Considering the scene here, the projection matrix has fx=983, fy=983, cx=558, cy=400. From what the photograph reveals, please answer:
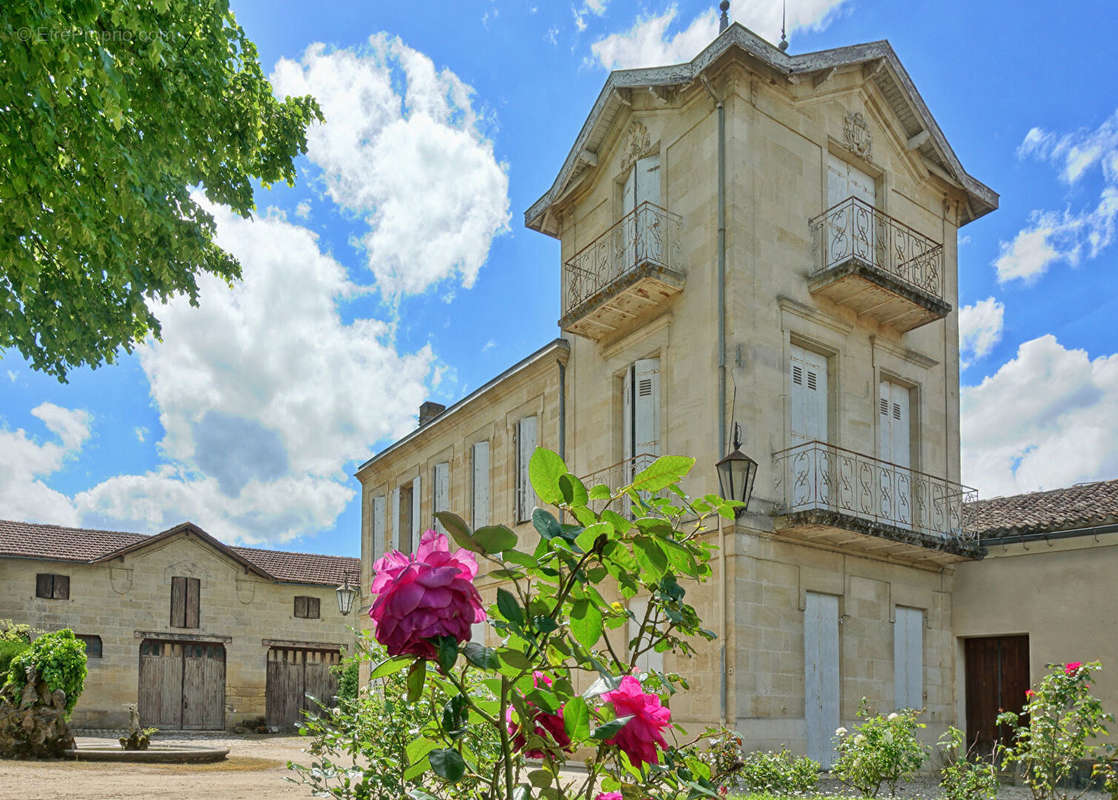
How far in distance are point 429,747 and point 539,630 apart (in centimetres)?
43

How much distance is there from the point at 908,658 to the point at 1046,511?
10.2 feet

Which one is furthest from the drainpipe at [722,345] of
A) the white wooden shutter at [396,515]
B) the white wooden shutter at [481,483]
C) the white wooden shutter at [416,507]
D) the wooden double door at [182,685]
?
the wooden double door at [182,685]

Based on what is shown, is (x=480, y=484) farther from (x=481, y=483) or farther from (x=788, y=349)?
(x=788, y=349)

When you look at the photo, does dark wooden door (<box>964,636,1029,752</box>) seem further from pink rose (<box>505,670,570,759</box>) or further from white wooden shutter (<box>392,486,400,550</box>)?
pink rose (<box>505,670,570,759</box>)

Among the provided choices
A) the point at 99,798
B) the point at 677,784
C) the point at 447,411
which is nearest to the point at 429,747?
the point at 677,784

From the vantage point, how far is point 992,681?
47.0 feet

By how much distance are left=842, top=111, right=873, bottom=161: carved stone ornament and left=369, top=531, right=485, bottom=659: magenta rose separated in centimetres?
1397

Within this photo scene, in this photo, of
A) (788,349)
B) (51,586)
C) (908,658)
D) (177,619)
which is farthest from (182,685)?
(788,349)

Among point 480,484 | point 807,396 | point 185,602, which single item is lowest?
point 185,602

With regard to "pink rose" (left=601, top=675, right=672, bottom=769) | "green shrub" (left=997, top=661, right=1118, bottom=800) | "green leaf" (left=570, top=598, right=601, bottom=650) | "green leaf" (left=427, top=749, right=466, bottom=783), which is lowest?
"green shrub" (left=997, top=661, right=1118, bottom=800)

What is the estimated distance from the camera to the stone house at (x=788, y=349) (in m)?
12.3

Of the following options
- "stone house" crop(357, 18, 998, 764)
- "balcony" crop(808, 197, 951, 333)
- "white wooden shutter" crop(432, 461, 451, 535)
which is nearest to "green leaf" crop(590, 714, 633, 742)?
"stone house" crop(357, 18, 998, 764)

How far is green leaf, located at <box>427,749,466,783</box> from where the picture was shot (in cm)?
173

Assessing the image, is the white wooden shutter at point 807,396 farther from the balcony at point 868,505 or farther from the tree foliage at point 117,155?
the tree foliage at point 117,155
